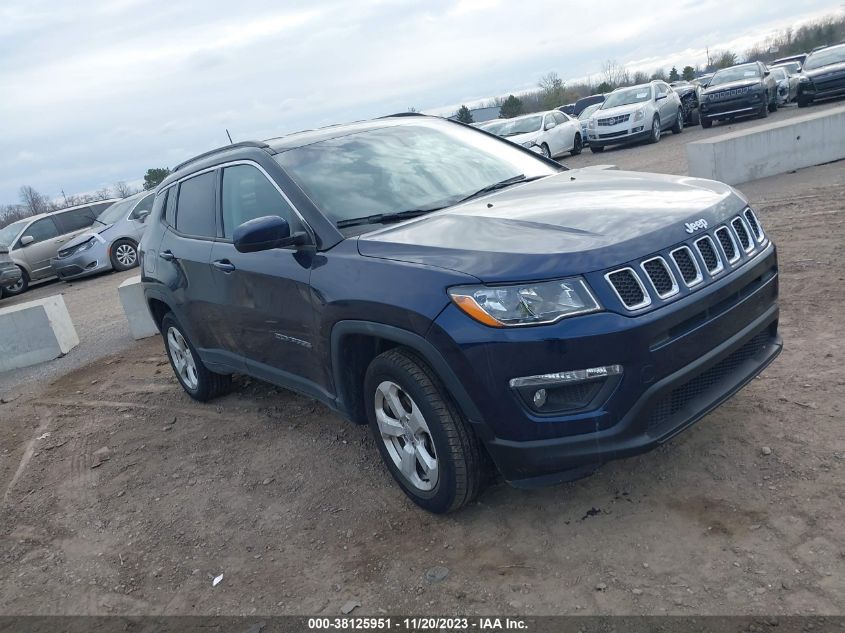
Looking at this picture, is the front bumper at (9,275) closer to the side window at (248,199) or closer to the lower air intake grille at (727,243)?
the side window at (248,199)

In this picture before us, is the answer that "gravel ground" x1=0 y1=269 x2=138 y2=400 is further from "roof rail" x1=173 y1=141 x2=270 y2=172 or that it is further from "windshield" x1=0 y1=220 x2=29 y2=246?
"roof rail" x1=173 y1=141 x2=270 y2=172

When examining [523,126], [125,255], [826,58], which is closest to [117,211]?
[125,255]

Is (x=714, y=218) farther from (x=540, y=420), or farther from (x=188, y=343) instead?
(x=188, y=343)

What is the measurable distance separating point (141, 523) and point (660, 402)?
2.95 metres

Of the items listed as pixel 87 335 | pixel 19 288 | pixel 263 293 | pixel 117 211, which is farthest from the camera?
pixel 117 211

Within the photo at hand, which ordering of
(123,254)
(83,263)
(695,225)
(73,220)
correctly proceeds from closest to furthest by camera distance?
(695,225) → (83,263) → (123,254) → (73,220)

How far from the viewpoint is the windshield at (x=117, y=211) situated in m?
16.4

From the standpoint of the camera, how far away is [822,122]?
1078 centimetres

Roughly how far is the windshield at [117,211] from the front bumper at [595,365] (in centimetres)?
1519

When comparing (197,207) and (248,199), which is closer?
(248,199)

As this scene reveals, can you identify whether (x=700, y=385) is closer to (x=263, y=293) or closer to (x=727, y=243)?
(x=727, y=243)

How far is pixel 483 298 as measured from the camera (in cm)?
290

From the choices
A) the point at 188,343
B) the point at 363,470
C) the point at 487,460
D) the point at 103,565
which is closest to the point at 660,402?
the point at 487,460

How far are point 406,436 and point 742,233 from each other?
184 centimetres
